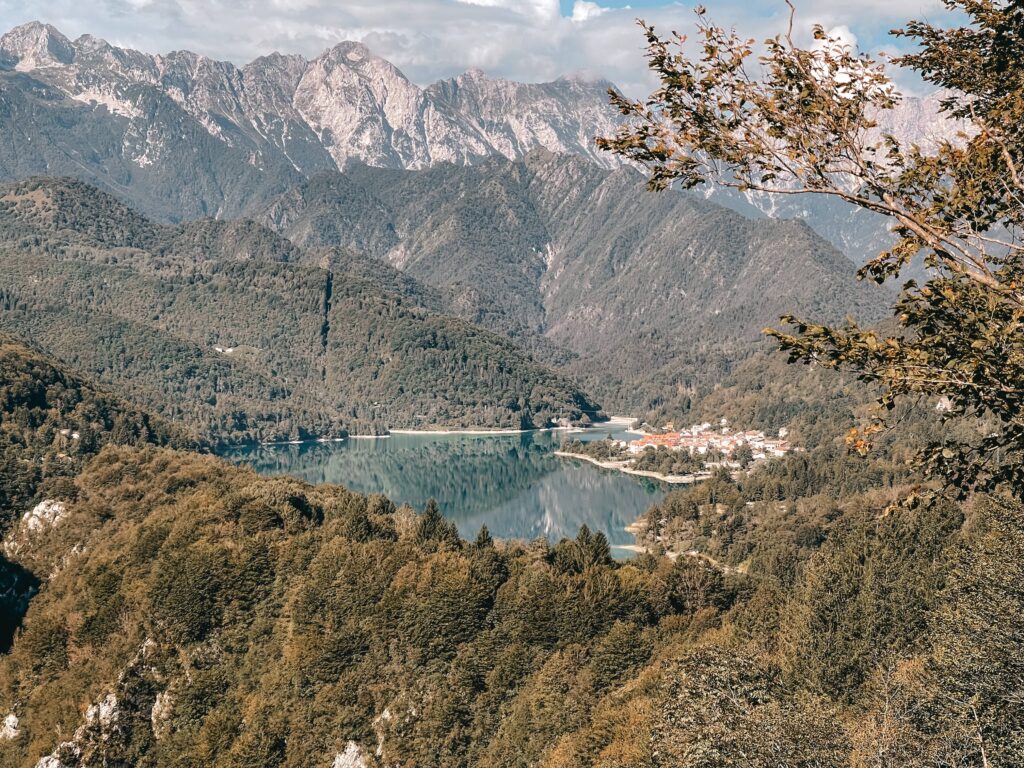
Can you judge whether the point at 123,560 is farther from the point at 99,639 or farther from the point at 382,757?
the point at 382,757

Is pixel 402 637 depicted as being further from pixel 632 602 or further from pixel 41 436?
pixel 41 436

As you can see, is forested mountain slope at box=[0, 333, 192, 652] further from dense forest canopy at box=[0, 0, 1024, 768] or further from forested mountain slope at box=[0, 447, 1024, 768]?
forested mountain slope at box=[0, 447, 1024, 768]

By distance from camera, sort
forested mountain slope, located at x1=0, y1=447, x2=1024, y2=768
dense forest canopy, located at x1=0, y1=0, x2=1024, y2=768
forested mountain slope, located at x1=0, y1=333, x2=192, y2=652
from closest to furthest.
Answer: dense forest canopy, located at x1=0, y1=0, x2=1024, y2=768 → forested mountain slope, located at x1=0, y1=447, x2=1024, y2=768 → forested mountain slope, located at x1=0, y1=333, x2=192, y2=652

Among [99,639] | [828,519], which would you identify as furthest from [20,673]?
[828,519]

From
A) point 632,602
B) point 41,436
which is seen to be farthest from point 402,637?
point 41,436

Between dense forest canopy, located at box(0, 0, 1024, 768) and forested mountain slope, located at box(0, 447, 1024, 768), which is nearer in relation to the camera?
dense forest canopy, located at box(0, 0, 1024, 768)

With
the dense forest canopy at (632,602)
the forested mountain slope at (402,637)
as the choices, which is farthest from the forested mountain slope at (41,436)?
the forested mountain slope at (402,637)

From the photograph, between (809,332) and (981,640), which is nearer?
(809,332)

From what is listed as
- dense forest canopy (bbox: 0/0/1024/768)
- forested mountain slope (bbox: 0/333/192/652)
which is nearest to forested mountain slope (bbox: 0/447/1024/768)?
dense forest canopy (bbox: 0/0/1024/768)

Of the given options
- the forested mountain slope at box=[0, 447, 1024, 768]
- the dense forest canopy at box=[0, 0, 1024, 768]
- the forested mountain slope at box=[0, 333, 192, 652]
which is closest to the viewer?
the dense forest canopy at box=[0, 0, 1024, 768]

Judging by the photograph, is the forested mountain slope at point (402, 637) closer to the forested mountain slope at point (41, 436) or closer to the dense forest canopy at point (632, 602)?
the dense forest canopy at point (632, 602)

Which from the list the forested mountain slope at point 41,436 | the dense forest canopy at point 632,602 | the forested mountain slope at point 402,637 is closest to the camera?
the dense forest canopy at point 632,602
